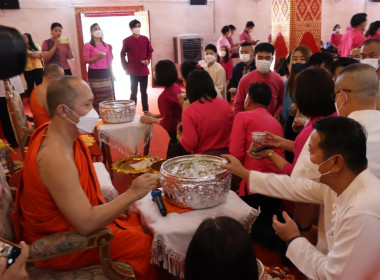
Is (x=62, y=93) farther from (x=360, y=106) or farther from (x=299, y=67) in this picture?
(x=299, y=67)

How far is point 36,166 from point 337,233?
139 cm

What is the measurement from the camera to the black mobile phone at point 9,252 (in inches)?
50.3

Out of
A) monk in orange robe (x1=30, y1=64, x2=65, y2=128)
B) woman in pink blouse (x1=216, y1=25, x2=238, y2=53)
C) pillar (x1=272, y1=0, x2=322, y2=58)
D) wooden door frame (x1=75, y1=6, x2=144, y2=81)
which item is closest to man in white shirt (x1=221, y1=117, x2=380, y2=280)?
monk in orange robe (x1=30, y1=64, x2=65, y2=128)

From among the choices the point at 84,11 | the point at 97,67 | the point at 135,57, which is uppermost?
the point at 84,11

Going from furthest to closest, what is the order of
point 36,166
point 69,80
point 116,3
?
point 116,3
point 69,80
point 36,166

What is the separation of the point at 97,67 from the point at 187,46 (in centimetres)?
515

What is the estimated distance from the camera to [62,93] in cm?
188

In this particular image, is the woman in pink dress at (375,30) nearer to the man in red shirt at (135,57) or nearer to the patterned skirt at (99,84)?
the man in red shirt at (135,57)

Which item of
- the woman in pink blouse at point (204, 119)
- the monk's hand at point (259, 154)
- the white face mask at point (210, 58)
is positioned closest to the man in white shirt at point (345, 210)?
the monk's hand at point (259, 154)

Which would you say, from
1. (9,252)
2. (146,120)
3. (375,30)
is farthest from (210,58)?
(9,252)

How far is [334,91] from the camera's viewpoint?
234 cm

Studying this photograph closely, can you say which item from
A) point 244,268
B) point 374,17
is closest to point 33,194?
point 244,268

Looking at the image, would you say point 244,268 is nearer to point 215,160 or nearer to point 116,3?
point 215,160

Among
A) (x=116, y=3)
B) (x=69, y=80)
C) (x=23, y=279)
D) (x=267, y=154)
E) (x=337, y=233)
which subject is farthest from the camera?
(x=116, y=3)
